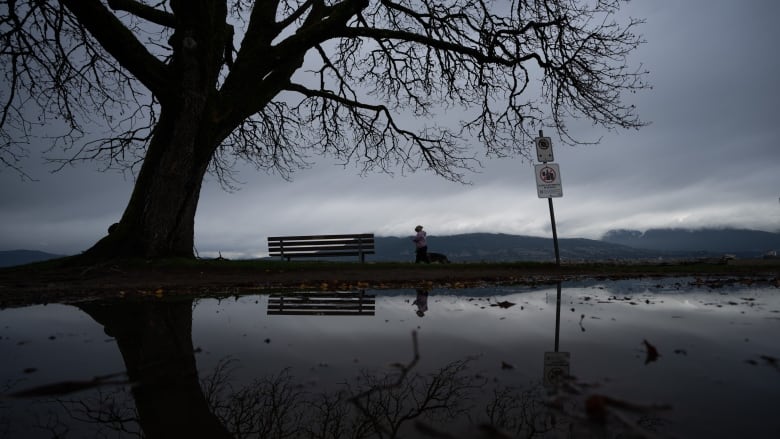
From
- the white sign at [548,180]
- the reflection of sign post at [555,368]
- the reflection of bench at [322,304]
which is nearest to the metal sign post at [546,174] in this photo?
the white sign at [548,180]

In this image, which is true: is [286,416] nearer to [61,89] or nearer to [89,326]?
[89,326]

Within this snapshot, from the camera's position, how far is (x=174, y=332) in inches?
117

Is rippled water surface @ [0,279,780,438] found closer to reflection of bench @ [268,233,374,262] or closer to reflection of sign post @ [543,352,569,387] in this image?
reflection of sign post @ [543,352,569,387]

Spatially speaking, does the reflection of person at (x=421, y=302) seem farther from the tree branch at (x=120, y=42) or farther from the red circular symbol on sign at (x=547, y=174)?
the tree branch at (x=120, y=42)

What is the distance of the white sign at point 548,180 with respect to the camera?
984 cm

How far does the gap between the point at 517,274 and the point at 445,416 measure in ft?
25.9

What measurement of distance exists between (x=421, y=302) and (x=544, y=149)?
6.93 metres

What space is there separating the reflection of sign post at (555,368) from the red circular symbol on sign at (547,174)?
840 cm

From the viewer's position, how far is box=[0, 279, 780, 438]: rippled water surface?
53.6 inches

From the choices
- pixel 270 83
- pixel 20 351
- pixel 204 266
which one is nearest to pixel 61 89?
pixel 270 83

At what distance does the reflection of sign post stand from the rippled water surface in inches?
0.4

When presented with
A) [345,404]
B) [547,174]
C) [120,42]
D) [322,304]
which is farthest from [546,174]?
[120,42]

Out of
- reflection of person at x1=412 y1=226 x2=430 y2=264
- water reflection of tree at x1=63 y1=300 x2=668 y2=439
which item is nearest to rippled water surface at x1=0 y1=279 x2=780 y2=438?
water reflection of tree at x1=63 y1=300 x2=668 y2=439

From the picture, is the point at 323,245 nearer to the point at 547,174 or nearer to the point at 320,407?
the point at 547,174
